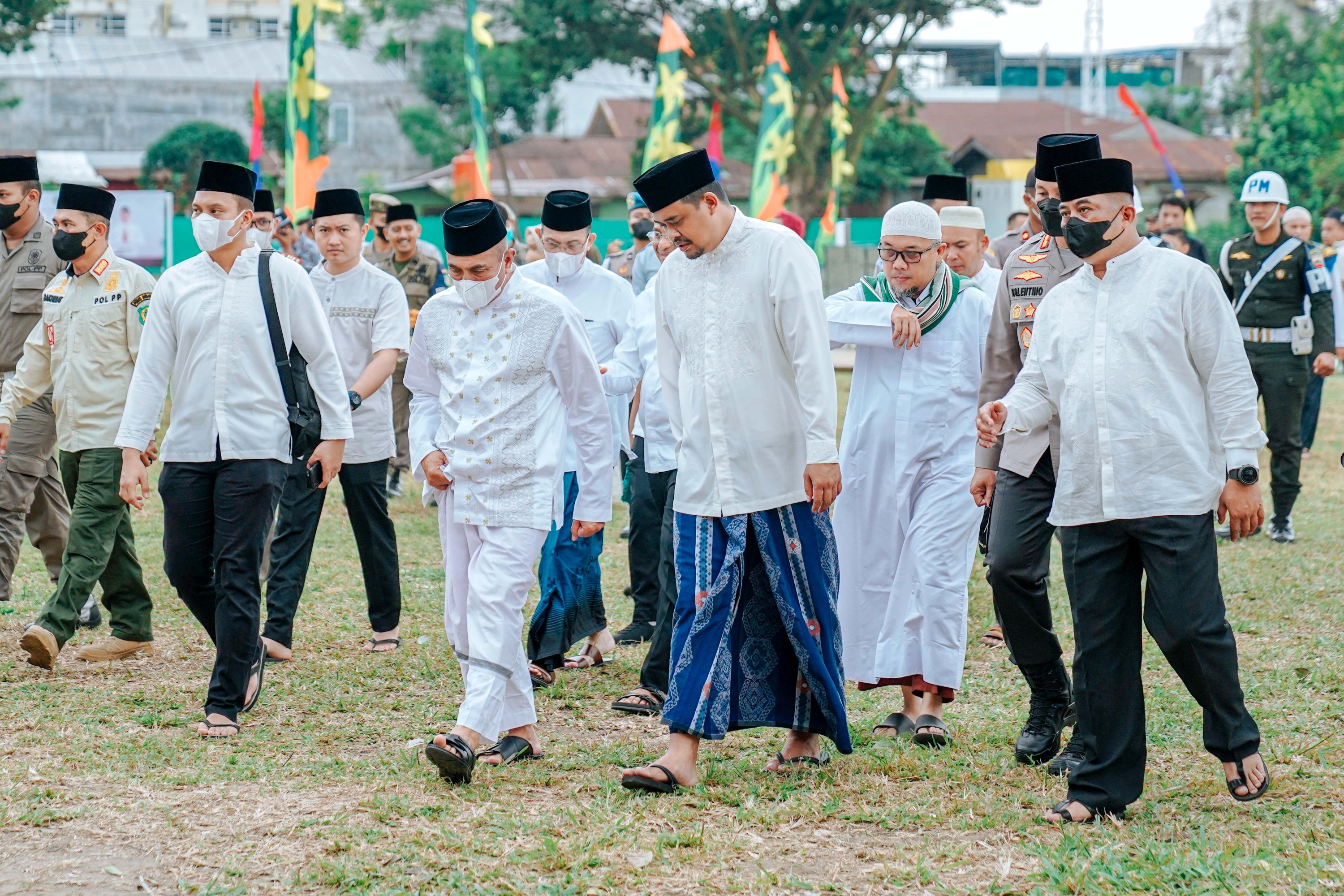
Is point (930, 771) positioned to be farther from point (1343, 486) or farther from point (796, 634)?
point (1343, 486)

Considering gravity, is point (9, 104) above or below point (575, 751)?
above

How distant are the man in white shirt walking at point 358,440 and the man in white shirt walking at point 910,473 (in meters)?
2.31

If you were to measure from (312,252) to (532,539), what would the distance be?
9670 mm

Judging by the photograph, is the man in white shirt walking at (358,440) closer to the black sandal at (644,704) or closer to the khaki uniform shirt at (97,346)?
the khaki uniform shirt at (97,346)

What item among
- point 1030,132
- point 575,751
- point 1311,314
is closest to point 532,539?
point 575,751

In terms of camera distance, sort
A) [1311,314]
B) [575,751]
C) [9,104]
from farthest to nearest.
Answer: [9,104]
[1311,314]
[575,751]

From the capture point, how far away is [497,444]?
16.5ft

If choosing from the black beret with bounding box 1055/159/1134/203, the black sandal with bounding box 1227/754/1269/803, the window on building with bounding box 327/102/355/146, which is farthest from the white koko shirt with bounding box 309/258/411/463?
the window on building with bounding box 327/102/355/146

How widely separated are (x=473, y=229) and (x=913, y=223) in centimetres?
158

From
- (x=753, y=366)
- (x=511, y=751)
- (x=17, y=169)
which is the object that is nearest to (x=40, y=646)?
(x=17, y=169)

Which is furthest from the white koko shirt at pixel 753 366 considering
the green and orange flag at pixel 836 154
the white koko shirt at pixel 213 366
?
the green and orange flag at pixel 836 154

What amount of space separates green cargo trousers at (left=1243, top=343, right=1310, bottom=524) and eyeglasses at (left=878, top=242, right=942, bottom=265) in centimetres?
525

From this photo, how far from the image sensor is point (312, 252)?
14.0m

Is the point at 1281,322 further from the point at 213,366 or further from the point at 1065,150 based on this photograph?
the point at 213,366
